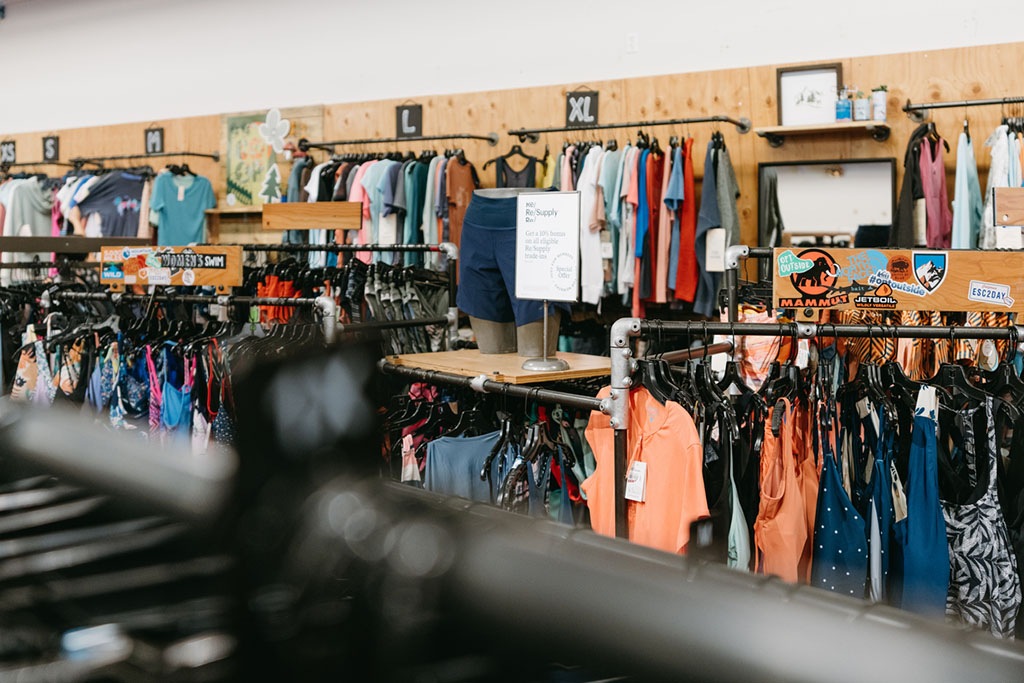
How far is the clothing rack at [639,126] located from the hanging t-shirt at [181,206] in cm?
299

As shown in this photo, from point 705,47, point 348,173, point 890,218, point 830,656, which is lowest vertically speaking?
point 830,656

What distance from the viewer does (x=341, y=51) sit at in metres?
7.43

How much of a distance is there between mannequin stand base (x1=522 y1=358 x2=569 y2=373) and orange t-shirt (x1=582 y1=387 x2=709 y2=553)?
570 millimetres

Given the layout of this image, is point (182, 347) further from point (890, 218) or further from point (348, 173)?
point (890, 218)

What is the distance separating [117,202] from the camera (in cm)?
791

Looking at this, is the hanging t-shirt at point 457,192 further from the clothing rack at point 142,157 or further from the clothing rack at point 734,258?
the clothing rack at point 734,258

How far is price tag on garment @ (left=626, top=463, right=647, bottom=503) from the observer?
86.7 inches

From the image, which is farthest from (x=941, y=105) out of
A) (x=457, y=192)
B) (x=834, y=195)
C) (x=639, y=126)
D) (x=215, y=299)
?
(x=215, y=299)

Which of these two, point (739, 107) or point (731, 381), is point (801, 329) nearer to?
point (731, 381)

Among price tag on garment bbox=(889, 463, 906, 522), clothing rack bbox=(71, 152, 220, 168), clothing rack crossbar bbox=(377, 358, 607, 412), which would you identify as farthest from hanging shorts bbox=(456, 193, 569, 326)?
clothing rack bbox=(71, 152, 220, 168)

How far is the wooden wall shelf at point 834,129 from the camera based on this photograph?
5121mm

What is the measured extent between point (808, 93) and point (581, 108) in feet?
4.84

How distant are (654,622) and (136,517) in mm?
153

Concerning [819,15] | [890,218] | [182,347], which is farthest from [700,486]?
[819,15]
